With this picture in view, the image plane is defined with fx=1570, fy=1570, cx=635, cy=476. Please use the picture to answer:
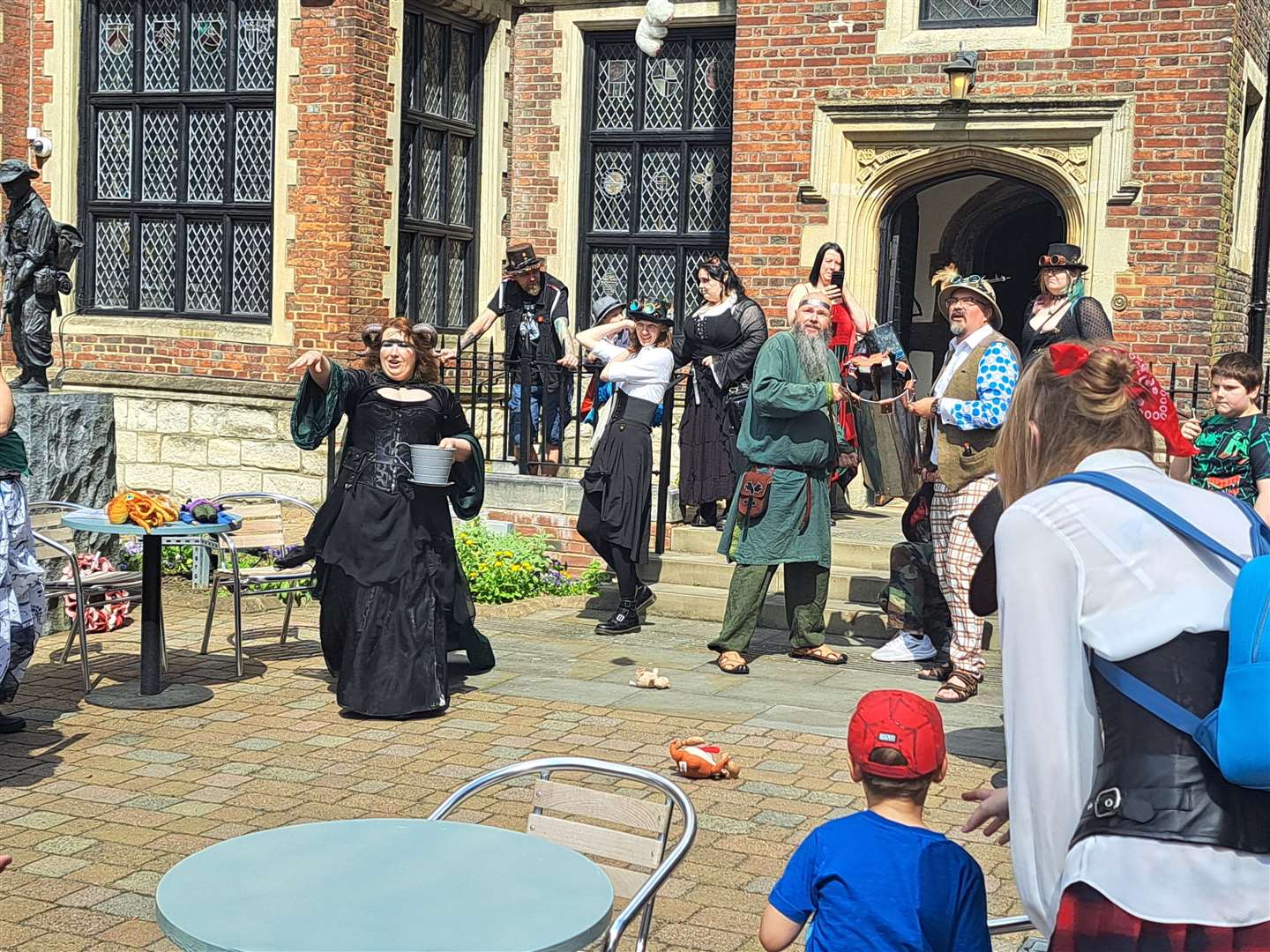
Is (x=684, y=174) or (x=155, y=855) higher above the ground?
(x=684, y=174)

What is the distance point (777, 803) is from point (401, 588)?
7.31 feet

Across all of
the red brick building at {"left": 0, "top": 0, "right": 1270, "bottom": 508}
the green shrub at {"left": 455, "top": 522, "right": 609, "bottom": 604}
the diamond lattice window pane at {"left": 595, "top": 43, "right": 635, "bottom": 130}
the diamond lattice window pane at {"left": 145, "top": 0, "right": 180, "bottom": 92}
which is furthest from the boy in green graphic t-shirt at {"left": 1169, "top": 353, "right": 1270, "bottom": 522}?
the diamond lattice window pane at {"left": 145, "top": 0, "right": 180, "bottom": 92}

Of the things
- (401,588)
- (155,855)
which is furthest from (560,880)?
(401,588)

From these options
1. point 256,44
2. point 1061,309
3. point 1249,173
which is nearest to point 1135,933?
point 1061,309

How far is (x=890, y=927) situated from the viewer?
8.93 feet

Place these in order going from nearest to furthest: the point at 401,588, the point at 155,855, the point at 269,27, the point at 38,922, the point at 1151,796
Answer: the point at 1151,796, the point at 38,922, the point at 155,855, the point at 401,588, the point at 269,27

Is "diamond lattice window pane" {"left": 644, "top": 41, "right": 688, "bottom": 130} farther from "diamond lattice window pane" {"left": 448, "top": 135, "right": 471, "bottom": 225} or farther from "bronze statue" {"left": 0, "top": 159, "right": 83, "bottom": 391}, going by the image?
"bronze statue" {"left": 0, "top": 159, "right": 83, "bottom": 391}

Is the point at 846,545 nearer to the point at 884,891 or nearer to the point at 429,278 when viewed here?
the point at 429,278

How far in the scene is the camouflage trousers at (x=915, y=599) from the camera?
8.45 m

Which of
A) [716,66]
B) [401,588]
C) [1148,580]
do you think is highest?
[716,66]

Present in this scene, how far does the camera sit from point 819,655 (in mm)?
8688

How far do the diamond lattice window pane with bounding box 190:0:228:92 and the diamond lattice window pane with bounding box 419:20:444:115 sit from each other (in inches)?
63.8

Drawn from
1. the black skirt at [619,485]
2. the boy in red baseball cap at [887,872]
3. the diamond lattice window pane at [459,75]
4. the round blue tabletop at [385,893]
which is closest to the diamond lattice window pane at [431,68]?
the diamond lattice window pane at [459,75]

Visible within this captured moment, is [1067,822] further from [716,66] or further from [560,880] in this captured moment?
[716,66]
